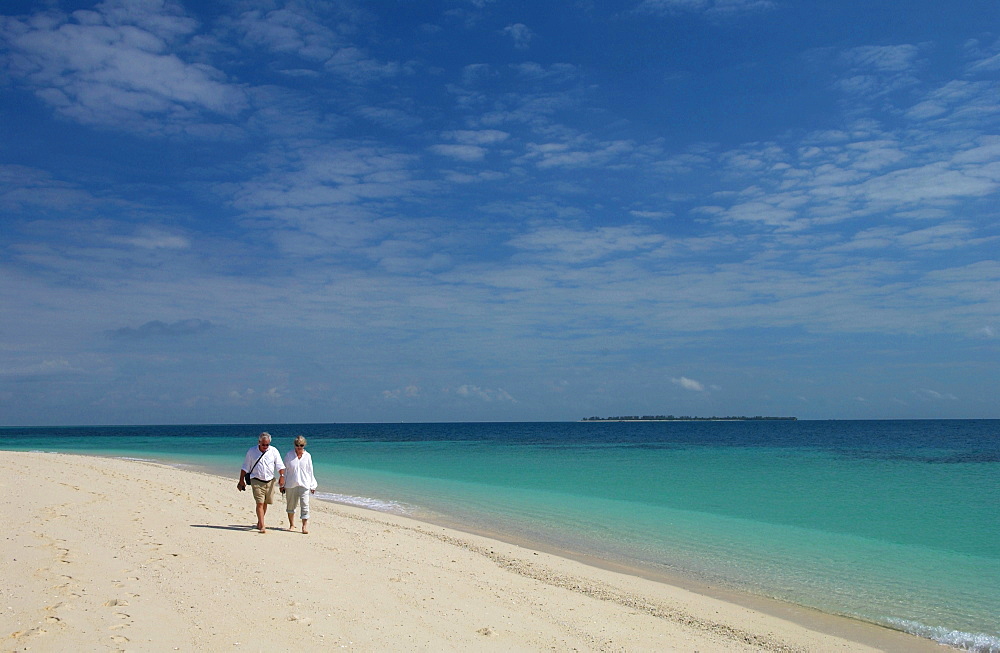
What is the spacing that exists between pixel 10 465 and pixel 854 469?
33.4 metres

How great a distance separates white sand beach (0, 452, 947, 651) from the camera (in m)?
5.29

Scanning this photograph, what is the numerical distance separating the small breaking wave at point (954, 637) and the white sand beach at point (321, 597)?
228mm

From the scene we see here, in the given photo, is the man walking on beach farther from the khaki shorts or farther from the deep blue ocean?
the deep blue ocean

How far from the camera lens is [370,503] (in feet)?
57.1

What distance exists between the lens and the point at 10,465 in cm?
1902

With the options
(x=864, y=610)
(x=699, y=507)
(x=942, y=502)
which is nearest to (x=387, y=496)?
(x=699, y=507)

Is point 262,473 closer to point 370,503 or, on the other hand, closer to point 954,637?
point 370,503

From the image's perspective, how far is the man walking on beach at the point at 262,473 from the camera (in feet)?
32.2

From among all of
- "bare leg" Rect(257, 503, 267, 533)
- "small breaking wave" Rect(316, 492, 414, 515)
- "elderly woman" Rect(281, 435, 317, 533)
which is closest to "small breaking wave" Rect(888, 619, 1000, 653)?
"elderly woman" Rect(281, 435, 317, 533)

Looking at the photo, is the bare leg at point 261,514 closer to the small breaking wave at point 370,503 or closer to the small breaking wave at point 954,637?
the small breaking wave at point 370,503

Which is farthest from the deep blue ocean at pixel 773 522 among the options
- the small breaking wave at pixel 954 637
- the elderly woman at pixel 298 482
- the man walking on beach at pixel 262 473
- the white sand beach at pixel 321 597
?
the man walking on beach at pixel 262 473

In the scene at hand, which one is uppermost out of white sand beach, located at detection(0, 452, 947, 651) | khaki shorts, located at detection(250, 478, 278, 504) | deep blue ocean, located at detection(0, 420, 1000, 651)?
khaki shorts, located at detection(250, 478, 278, 504)

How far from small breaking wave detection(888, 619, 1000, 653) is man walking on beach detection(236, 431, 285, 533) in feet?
28.6

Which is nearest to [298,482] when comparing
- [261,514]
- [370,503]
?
[261,514]
